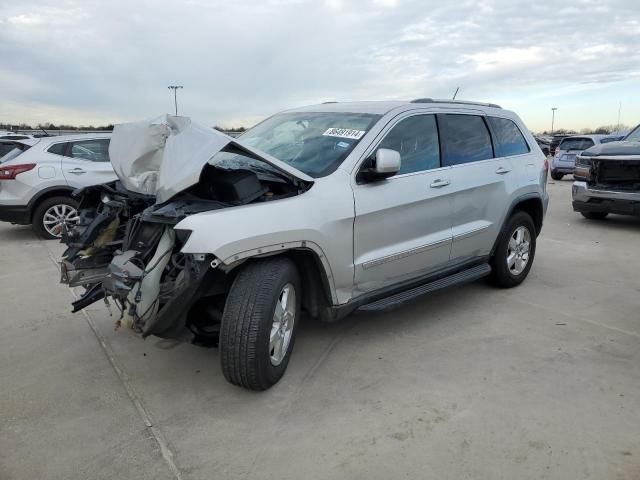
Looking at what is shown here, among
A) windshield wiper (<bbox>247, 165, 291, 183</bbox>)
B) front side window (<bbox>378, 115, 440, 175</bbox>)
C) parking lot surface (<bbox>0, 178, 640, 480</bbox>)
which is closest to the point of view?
parking lot surface (<bbox>0, 178, 640, 480</bbox>)

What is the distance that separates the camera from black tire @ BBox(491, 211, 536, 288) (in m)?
5.12

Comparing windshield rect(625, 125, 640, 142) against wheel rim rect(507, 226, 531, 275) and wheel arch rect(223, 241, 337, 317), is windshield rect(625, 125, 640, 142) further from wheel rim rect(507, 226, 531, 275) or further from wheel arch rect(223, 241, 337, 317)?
wheel arch rect(223, 241, 337, 317)

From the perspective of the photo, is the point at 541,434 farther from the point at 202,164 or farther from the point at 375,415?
the point at 202,164

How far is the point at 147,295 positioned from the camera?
296 cm

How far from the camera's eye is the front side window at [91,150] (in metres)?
8.41

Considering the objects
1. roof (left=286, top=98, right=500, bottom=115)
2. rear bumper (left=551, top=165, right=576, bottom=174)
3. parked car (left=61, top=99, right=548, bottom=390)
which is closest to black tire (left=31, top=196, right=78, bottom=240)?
parked car (left=61, top=99, right=548, bottom=390)

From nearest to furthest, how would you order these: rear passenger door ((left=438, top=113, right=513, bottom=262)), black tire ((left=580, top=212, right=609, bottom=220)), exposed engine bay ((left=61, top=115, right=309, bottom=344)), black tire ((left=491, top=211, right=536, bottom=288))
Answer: exposed engine bay ((left=61, top=115, right=309, bottom=344)) < rear passenger door ((left=438, top=113, right=513, bottom=262)) < black tire ((left=491, top=211, right=536, bottom=288)) < black tire ((left=580, top=212, right=609, bottom=220))

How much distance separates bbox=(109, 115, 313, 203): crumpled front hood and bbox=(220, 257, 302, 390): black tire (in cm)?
65

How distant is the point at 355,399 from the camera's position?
324 centimetres

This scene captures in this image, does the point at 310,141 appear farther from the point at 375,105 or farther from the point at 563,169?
the point at 563,169

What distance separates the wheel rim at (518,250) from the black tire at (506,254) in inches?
1.5

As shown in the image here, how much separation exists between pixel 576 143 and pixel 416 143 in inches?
576

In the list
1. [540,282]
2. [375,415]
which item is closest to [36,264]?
[375,415]

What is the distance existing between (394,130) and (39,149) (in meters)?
6.48
